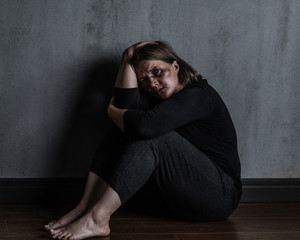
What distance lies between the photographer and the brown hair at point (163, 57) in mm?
2262

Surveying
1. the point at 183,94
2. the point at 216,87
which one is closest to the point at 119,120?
the point at 183,94

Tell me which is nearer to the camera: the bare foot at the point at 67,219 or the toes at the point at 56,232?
the toes at the point at 56,232

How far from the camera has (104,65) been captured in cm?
256

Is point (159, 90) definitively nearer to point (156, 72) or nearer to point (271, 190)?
point (156, 72)

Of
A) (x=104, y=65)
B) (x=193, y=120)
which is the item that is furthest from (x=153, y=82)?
(x=104, y=65)

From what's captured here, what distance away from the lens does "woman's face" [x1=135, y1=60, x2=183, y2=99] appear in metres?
2.24

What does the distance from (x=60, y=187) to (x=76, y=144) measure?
247mm

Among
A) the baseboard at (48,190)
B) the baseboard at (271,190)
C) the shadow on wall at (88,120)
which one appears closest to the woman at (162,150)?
the shadow on wall at (88,120)

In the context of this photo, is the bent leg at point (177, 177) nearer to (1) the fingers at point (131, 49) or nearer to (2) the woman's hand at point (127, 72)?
(2) the woman's hand at point (127, 72)

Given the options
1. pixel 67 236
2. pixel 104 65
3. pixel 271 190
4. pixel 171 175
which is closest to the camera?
pixel 67 236

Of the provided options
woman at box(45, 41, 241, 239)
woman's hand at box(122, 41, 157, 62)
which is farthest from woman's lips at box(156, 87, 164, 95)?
woman's hand at box(122, 41, 157, 62)

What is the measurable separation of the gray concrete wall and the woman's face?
0.34m

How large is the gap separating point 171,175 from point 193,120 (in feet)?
0.87

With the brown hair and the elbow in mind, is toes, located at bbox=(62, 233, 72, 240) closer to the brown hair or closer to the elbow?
the elbow
